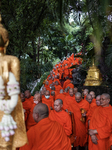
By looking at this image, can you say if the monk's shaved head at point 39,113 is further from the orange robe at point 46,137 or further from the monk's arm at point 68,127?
the monk's arm at point 68,127

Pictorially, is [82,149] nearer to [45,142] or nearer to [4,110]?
[45,142]

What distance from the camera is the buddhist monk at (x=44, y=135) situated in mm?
2170

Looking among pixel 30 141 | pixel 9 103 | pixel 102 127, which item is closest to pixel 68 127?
pixel 102 127

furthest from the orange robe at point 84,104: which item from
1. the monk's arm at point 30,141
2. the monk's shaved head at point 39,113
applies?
the monk's arm at point 30,141

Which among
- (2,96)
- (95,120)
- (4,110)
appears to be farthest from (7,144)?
(95,120)

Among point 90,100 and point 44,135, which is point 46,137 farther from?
point 90,100

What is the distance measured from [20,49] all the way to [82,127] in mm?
4017

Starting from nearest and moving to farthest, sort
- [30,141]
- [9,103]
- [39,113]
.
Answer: [9,103], [30,141], [39,113]

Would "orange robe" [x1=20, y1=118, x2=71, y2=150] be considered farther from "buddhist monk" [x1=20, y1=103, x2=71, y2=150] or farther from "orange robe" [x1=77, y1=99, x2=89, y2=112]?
"orange robe" [x1=77, y1=99, x2=89, y2=112]

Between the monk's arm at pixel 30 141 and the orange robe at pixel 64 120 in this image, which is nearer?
the monk's arm at pixel 30 141

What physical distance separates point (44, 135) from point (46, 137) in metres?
0.05

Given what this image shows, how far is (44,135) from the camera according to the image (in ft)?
7.37

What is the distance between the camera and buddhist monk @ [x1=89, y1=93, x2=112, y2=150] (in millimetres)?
3627

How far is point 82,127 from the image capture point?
5.22m
